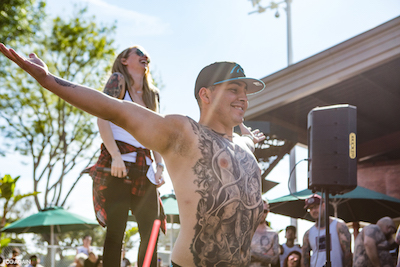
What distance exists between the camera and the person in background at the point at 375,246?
619 cm

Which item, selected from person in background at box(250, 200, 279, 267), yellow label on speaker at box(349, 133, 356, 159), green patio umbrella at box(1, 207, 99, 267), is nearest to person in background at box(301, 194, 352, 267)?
person in background at box(250, 200, 279, 267)

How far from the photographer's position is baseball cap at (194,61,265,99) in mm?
2529

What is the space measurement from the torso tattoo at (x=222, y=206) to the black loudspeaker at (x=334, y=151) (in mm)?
3268

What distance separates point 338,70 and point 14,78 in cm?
1450

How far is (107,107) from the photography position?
6.12ft

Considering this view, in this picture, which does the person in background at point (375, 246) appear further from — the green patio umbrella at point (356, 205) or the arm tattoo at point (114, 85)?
the arm tattoo at point (114, 85)

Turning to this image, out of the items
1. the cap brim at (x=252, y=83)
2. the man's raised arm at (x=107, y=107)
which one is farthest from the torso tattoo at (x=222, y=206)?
the cap brim at (x=252, y=83)

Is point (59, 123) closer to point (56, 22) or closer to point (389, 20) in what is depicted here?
point (56, 22)

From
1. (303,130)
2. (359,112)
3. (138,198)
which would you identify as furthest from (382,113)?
(138,198)

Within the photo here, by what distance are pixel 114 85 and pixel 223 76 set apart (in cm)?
104

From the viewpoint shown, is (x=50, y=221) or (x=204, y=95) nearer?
(x=204, y=95)

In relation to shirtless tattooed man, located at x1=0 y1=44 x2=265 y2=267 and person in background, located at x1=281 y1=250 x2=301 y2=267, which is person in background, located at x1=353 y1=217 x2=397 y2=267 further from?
shirtless tattooed man, located at x1=0 y1=44 x2=265 y2=267

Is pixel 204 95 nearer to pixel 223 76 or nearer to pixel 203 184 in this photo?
pixel 223 76

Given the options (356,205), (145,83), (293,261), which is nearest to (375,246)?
(293,261)
